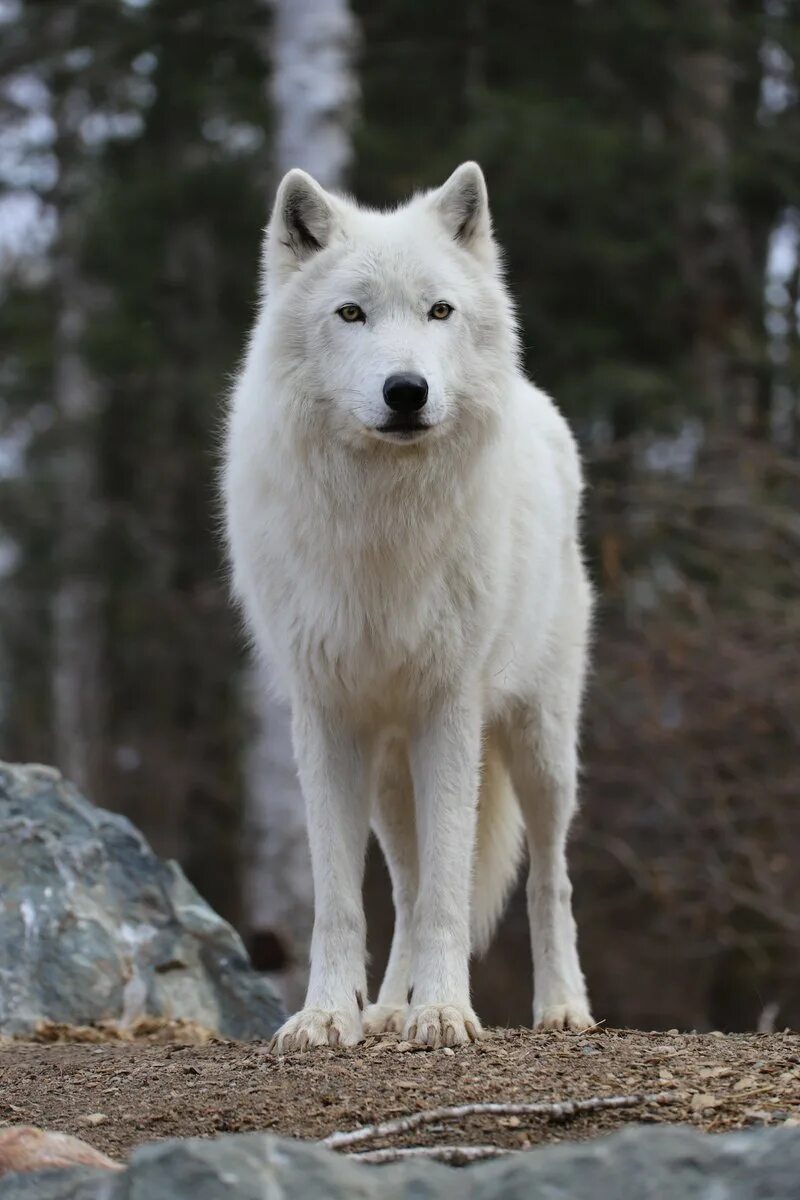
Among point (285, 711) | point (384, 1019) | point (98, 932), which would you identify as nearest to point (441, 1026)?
point (384, 1019)

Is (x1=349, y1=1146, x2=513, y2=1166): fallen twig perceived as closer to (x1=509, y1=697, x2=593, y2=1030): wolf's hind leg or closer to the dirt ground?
the dirt ground

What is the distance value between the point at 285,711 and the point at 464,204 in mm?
5077

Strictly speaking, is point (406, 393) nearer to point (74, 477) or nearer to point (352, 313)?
point (352, 313)

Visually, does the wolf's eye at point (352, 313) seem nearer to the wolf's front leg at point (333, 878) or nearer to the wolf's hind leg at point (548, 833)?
the wolf's front leg at point (333, 878)

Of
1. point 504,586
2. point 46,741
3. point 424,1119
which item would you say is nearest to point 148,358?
point 46,741

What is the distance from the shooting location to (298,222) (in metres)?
4.57

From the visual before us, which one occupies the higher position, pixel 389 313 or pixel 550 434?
pixel 389 313

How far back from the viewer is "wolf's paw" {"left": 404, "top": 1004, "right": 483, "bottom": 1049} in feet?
13.2

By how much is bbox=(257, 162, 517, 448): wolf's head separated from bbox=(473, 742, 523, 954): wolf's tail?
5.03 feet

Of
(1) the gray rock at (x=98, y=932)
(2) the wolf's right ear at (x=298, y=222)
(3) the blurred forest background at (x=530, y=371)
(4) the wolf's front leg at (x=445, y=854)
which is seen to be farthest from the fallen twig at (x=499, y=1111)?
(3) the blurred forest background at (x=530, y=371)

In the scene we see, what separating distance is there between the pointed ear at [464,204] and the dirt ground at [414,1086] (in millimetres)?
2411

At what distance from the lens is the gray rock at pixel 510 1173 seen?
7.86ft

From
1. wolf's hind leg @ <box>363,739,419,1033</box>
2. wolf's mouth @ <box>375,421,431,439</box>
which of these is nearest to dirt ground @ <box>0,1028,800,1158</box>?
wolf's hind leg @ <box>363,739,419,1033</box>

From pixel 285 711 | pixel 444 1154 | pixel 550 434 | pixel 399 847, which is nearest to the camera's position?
pixel 444 1154
